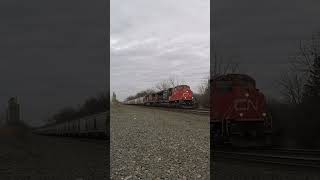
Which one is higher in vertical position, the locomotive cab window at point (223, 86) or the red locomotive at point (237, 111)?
the locomotive cab window at point (223, 86)

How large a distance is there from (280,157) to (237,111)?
352cm

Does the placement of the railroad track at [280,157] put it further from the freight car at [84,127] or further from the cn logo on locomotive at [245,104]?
the freight car at [84,127]

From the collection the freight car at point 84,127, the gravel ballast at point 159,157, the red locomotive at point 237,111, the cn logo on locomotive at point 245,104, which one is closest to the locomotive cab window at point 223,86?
the red locomotive at point 237,111

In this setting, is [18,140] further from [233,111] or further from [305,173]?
[233,111]

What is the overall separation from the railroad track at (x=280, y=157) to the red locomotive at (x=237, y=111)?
0.59 meters

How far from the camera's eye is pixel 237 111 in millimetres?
14820

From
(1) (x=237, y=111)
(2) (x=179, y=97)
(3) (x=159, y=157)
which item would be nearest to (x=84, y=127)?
(3) (x=159, y=157)

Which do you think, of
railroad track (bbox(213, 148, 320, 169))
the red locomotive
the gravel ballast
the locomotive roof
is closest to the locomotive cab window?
the red locomotive

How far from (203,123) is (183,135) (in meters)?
5.78

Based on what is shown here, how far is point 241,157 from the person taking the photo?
12539 millimetres

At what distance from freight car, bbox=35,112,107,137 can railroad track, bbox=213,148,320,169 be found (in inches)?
155

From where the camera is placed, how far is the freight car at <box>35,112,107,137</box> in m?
11.4

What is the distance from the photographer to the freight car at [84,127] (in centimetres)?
1141

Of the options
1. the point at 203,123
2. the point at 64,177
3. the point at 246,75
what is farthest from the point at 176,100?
the point at 64,177
